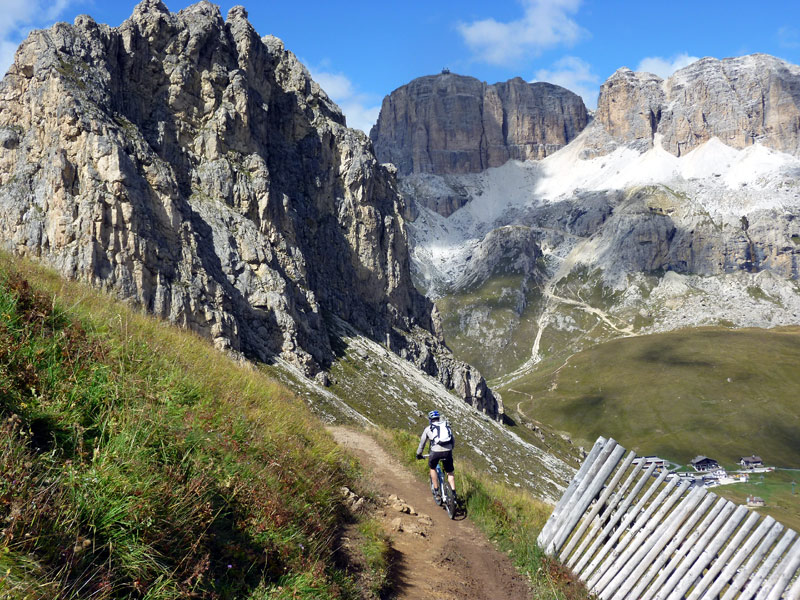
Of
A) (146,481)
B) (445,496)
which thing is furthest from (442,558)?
(146,481)

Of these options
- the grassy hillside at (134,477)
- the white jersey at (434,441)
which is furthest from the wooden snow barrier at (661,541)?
the grassy hillside at (134,477)

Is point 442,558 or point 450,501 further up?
point 450,501

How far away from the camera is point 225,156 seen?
261ft

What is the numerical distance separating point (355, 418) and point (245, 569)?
183 ft

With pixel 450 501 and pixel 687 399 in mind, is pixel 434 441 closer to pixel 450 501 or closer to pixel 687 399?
pixel 450 501

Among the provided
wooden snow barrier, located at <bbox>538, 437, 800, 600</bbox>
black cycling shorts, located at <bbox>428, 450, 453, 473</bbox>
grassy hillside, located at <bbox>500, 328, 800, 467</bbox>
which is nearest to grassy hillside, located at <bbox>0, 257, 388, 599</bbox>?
wooden snow barrier, located at <bbox>538, 437, 800, 600</bbox>

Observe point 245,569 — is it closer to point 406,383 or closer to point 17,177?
point 17,177

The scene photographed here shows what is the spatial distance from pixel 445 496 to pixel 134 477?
9516mm

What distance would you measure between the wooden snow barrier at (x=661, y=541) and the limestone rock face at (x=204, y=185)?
1249 inches

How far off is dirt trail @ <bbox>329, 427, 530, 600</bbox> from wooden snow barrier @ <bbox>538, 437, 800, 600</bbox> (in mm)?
1105

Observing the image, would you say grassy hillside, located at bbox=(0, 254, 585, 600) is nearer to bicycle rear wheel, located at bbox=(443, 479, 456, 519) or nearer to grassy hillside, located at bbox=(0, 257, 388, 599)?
grassy hillside, located at bbox=(0, 257, 388, 599)

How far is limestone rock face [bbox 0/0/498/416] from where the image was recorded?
5200 centimetres

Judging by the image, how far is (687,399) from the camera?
160000 millimetres

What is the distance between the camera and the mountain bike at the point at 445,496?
42.0ft
